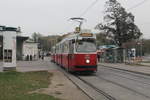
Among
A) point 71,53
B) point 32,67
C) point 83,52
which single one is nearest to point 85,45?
point 83,52

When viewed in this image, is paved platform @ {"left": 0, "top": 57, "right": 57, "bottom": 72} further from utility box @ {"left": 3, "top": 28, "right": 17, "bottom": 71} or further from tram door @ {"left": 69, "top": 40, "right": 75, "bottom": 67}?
Result: tram door @ {"left": 69, "top": 40, "right": 75, "bottom": 67}

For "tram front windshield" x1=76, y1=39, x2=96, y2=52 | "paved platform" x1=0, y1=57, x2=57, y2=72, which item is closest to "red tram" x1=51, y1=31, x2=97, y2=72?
"tram front windshield" x1=76, y1=39, x2=96, y2=52

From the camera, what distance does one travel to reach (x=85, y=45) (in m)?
21.1

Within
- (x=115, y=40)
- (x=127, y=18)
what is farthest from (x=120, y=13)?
(x=115, y=40)

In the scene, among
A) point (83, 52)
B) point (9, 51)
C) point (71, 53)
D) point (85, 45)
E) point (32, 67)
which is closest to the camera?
point (83, 52)

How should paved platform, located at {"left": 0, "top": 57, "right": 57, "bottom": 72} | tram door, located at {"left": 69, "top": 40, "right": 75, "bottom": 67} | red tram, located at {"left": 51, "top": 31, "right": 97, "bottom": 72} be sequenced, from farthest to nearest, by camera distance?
paved platform, located at {"left": 0, "top": 57, "right": 57, "bottom": 72} < tram door, located at {"left": 69, "top": 40, "right": 75, "bottom": 67} < red tram, located at {"left": 51, "top": 31, "right": 97, "bottom": 72}

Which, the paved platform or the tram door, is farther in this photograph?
the paved platform

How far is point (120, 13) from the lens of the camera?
56.3 metres

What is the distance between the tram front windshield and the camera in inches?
825

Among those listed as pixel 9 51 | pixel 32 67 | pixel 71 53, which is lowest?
pixel 32 67

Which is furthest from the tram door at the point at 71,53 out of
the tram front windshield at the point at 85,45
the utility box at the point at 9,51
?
the utility box at the point at 9,51

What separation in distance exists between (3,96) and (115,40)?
47657 millimetres

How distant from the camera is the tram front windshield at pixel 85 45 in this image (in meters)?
20.9

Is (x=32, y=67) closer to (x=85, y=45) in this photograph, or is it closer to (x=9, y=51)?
(x=9, y=51)
